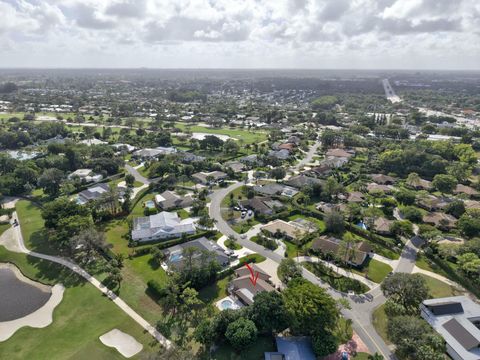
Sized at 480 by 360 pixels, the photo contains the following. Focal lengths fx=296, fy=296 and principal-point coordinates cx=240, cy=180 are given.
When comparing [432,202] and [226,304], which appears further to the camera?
[432,202]

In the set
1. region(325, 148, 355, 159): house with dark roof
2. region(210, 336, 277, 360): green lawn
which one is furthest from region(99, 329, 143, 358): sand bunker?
region(325, 148, 355, 159): house with dark roof

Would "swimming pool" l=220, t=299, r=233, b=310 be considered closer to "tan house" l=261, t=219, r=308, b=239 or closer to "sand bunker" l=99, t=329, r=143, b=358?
"sand bunker" l=99, t=329, r=143, b=358

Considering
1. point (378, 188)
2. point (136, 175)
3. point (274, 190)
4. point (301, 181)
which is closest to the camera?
point (274, 190)

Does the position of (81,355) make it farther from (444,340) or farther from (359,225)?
(359,225)


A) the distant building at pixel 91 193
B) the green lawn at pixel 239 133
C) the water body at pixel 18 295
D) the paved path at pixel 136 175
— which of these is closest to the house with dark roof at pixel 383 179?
the green lawn at pixel 239 133

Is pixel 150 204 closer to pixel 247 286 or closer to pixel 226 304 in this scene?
pixel 247 286

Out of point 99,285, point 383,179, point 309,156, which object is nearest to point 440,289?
point 383,179
